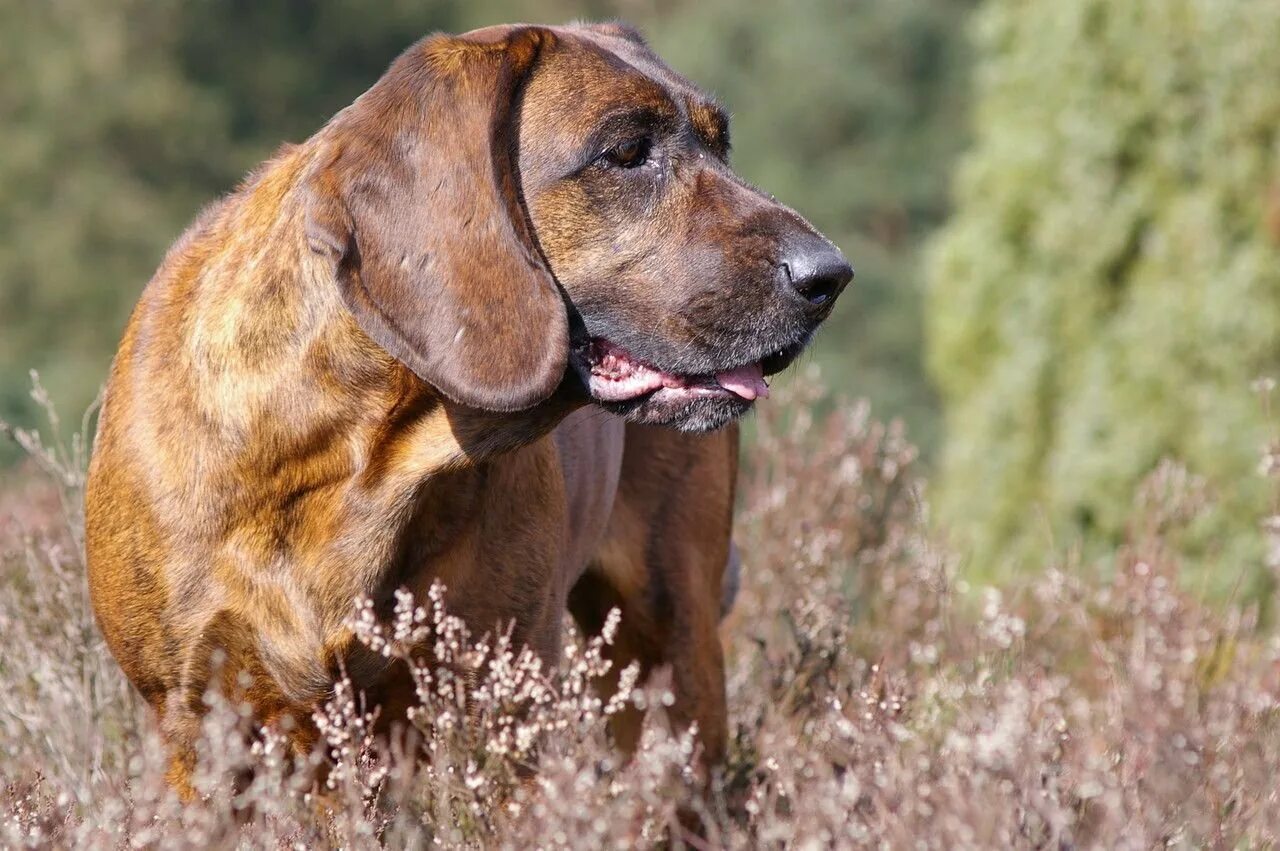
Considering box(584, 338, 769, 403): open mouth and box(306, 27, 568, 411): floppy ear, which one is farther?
box(584, 338, 769, 403): open mouth

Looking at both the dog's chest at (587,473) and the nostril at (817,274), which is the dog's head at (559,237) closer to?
the nostril at (817,274)

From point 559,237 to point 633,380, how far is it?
311mm

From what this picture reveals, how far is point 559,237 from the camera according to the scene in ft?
10.5

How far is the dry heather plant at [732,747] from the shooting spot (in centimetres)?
250

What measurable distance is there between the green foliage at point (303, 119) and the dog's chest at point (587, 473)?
1073 centimetres

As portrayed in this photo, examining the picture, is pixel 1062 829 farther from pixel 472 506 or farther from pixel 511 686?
pixel 472 506

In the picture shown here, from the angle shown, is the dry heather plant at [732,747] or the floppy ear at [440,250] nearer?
the dry heather plant at [732,747]

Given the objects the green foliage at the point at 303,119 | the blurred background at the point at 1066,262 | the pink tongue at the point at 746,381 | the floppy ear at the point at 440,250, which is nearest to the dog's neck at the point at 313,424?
the floppy ear at the point at 440,250

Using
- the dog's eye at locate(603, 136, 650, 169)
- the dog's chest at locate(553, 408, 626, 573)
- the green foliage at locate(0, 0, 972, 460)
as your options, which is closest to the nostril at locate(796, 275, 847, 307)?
the dog's eye at locate(603, 136, 650, 169)

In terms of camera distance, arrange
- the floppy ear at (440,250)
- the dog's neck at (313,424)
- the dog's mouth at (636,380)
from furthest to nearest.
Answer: the dog's mouth at (636,380) → the dog's neck at (313,424) → the floppy ear at (440,250)

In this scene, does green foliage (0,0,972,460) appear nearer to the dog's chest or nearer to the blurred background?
the blurred background

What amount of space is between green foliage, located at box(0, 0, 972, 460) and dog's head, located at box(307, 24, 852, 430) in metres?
11.5

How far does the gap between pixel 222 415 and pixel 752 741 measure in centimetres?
191

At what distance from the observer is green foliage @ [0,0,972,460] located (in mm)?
16672
